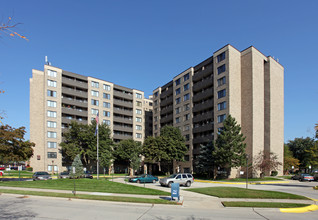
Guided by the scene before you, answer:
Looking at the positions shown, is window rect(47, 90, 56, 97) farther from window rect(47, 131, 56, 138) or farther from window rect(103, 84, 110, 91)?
window rect(103, 84, 110, 91)

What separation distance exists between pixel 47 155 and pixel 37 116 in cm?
1049

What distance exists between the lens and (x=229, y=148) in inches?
1559

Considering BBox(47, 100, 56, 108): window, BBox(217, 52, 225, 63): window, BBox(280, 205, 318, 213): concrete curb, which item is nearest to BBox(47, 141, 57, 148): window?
BBox(47, 100, 56, 108): window

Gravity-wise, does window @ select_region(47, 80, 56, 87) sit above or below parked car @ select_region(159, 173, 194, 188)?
above

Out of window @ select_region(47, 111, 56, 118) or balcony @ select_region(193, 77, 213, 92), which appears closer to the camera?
balcony @ select_region(193, 77, 213, 92)

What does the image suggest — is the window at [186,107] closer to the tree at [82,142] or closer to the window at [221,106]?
the window at [221,106]

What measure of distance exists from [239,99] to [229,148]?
14.2 metres

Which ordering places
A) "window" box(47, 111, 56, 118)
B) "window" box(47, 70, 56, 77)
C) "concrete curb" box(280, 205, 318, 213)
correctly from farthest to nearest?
"window" box(47, 70, 56, 77), "window" box(47, 111, 56, 118), "concrete curb" box(280, 205, 318, 213)

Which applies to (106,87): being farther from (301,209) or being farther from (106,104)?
(301,209)

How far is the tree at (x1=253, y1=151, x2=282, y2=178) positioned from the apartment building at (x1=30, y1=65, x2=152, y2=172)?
42970 millimetres

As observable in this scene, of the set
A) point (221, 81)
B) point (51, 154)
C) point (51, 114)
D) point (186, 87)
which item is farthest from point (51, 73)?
point (221, 81)

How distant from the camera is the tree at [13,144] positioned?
31859 mm

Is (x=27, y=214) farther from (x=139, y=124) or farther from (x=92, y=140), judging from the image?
(x=139, y=124)

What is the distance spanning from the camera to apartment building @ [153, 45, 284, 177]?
47531 mm
